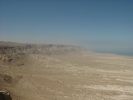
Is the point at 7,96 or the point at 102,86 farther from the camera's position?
the point at 102,86

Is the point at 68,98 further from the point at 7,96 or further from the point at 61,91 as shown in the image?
the point at 7,96

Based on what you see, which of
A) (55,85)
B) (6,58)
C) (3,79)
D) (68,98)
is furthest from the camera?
(6,58)

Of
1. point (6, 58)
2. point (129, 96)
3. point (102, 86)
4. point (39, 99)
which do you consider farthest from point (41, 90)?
point (6, 58)

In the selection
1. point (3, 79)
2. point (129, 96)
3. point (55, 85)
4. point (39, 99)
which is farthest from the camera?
point (55, 85)

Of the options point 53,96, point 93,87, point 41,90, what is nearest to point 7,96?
point 53,96

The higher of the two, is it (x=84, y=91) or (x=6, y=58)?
(x=6, y=58)

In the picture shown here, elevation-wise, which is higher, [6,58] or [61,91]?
[6,58]

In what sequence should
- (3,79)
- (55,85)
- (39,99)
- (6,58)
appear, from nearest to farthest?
1. (39,99)
2. (3,79)
3. (55,85)
4. (6,58)

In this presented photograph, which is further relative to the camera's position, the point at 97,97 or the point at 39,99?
the point at 97,97

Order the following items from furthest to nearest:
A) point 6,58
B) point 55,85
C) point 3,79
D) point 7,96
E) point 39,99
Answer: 1. point 6,58
2. point 55,85
3. point 3,79
4. point 39,99
5. point 7,96

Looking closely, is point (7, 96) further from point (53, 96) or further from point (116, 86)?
point (116, 86)
